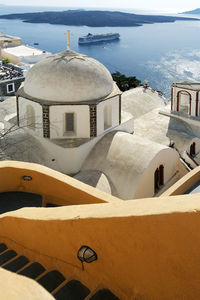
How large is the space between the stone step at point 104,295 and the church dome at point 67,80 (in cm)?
939

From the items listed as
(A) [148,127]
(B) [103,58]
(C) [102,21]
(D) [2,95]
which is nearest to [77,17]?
(C) [102,21]

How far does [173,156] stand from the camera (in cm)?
1409

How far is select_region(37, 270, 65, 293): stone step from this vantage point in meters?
4.71

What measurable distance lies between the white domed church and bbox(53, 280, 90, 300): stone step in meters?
7.46

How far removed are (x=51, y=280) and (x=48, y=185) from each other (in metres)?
3.21

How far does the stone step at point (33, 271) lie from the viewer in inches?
201

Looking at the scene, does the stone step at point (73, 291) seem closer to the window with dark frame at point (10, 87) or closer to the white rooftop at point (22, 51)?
the window with dark frame at point (10, 87)

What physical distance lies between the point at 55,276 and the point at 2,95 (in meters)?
26.7

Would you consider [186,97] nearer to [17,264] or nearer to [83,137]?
[83,137]

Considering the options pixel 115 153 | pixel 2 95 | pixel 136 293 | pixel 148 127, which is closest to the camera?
pixel 136 293

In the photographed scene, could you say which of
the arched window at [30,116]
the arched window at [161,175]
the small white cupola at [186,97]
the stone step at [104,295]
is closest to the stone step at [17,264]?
the stone step at [104,295]

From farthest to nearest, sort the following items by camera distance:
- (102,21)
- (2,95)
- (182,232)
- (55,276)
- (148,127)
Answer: (102,21)
(2,95)
(148,127)
(55,276)
(182,232)

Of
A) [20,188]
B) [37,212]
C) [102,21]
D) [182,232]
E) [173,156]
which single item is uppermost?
[102,21]

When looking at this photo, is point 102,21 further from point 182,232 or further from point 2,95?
point 182,232
